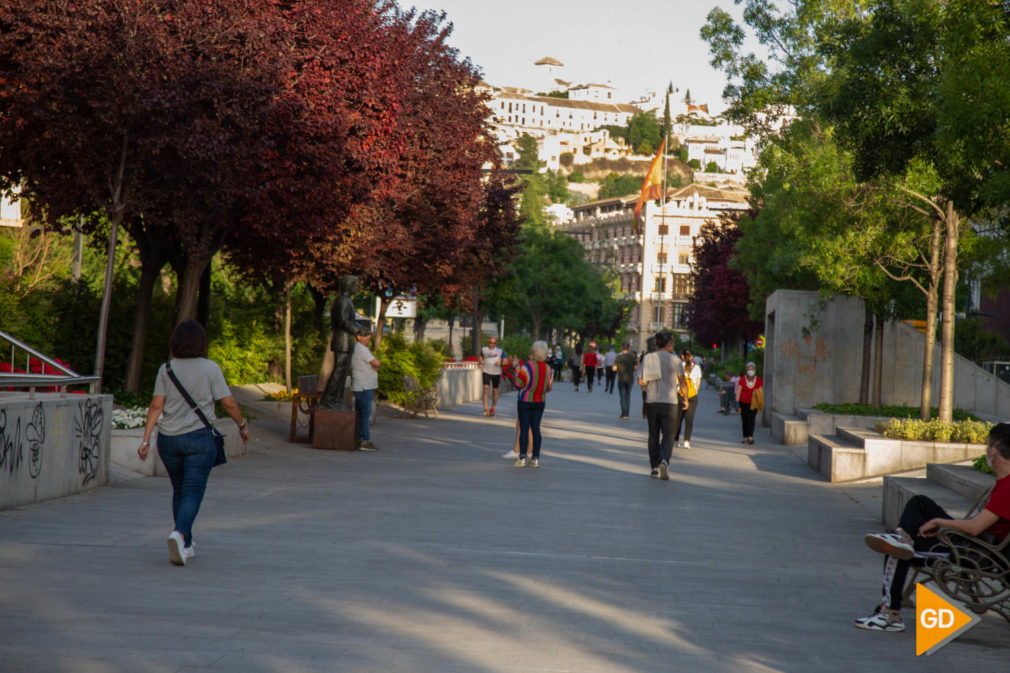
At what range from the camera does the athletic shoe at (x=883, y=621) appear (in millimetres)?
7062

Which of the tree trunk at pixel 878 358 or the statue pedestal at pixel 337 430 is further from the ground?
the tree trunk at pixel 878 358

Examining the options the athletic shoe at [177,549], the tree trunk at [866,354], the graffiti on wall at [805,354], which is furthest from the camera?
the graffiti on wall at [805,354]

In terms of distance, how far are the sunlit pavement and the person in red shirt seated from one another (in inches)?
8.1

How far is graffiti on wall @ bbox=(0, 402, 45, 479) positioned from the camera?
1066cm

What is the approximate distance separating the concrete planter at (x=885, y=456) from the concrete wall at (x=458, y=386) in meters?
15.8

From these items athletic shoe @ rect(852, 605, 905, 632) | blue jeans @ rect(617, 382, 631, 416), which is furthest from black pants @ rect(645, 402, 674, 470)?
blue jeans @ rect(617, 382, 631, 416)

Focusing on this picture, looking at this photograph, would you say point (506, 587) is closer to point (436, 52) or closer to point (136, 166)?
point (136, 166)

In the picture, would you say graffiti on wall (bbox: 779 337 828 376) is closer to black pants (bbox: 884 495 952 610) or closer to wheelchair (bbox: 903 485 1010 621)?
black pants (bbox: 884 495 952 610)

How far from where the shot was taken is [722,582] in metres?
8.52

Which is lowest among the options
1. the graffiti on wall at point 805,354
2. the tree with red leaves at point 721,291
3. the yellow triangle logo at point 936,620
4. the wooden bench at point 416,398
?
the yellow triangle logo at point 936,620

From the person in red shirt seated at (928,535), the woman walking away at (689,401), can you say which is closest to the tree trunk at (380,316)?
the woman walking away at (689,401)

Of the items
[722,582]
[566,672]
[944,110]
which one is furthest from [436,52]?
[566,672]

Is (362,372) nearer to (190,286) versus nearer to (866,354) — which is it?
(190,286)

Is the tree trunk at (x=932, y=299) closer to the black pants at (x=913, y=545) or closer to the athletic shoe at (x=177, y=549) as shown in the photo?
the black pants at (x=913, y=545)
